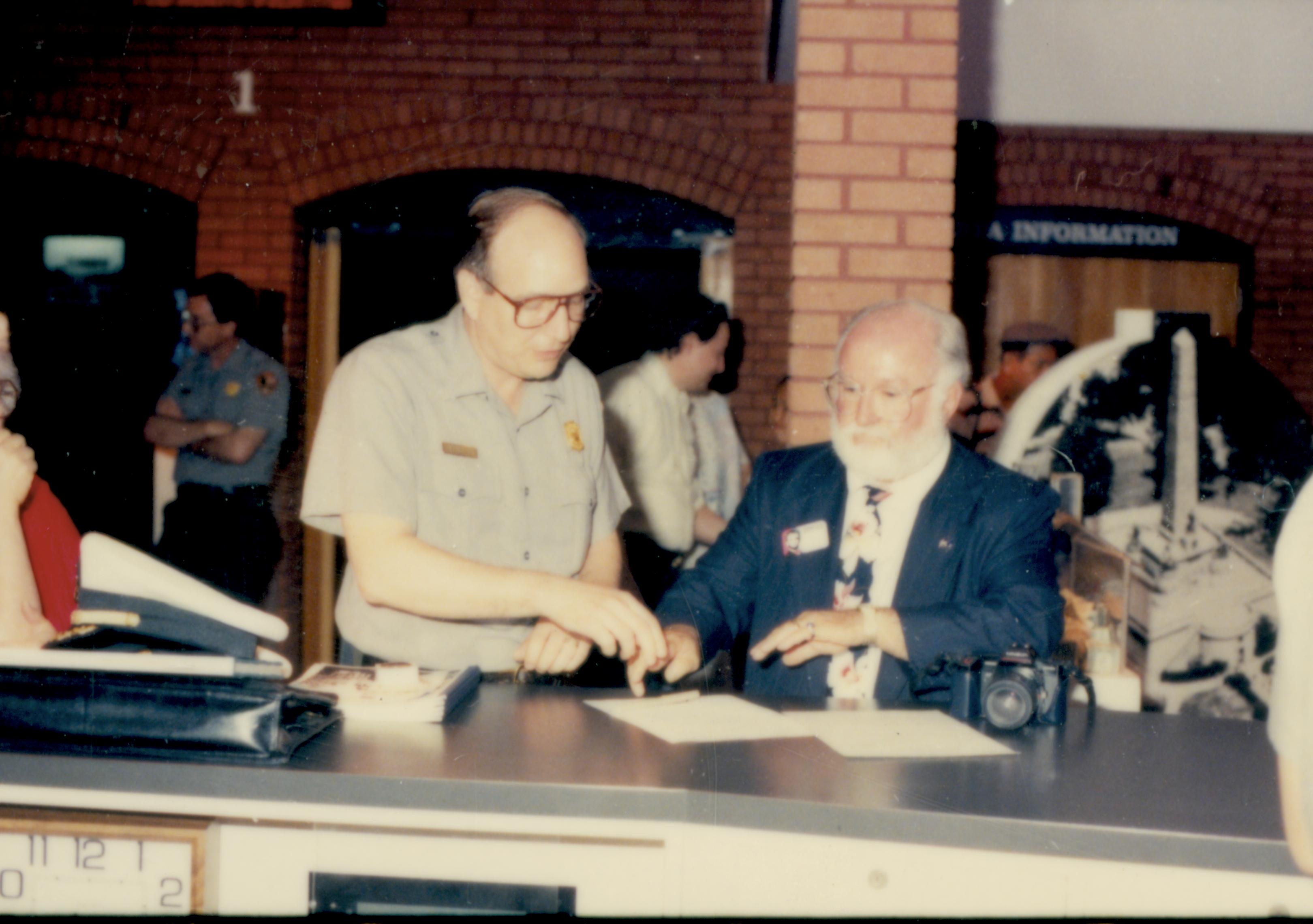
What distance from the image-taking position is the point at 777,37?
5.69 metres

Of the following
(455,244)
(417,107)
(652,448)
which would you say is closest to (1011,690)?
(652,448)

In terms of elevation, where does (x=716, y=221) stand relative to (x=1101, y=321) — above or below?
above

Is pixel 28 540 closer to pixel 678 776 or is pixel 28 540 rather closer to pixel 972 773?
pixel 678 776

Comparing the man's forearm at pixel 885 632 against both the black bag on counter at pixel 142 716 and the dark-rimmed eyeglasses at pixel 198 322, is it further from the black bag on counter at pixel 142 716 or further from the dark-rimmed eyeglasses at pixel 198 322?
the dark-rimmed eyeglasses at pixel 198 322

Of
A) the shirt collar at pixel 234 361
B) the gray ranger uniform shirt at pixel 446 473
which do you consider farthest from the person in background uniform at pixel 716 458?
A: the gray ranger uniform shirt at pixel 446 473

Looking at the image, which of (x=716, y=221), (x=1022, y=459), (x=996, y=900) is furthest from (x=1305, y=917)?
(x=716, y=221)

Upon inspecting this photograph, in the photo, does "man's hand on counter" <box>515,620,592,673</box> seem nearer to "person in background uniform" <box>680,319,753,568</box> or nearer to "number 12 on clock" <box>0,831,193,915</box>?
"number 12 on clock" <box>0,831,193,915</box>

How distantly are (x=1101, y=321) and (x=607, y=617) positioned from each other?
5.66m

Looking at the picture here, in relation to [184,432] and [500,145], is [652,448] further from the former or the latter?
[500,145]

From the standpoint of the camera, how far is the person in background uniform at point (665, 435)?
4551 millimetres

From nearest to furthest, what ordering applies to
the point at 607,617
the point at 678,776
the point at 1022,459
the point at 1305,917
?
the point at 1305,917, the point at 678,776, the point at 607,617, the point at 1022,459

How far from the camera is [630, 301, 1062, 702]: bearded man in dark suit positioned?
229 cm

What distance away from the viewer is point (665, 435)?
15.1 ft

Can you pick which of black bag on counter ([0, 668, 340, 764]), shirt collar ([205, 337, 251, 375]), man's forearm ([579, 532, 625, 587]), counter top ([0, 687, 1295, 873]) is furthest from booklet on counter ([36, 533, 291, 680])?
shirt collar ([205, 337, 251, 375])
